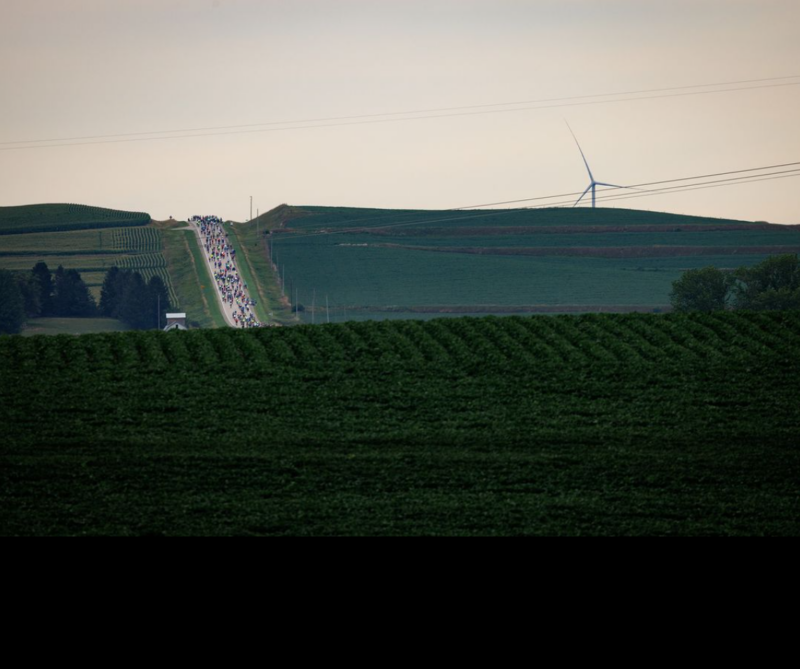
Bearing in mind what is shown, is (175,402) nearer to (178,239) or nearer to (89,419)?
(89,419)

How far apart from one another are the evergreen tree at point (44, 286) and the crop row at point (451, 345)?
3606 inches

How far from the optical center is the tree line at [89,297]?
12162cm

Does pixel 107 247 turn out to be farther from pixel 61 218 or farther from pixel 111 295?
pixel 111 295

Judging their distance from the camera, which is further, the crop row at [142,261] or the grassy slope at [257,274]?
the crop row at [142,261]

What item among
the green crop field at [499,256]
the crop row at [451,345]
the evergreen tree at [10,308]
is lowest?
the crop row at [451,345]

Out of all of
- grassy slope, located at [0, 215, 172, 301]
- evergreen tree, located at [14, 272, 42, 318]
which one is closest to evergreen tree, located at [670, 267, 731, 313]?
grassy slope, located at [0, 215, 172, 301]

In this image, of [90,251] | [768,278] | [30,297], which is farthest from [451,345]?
[90,251]

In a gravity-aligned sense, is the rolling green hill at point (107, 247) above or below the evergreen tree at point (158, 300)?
above

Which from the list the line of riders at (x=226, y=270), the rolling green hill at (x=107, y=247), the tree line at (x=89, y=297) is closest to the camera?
the line of riders at (x=226, y=270)

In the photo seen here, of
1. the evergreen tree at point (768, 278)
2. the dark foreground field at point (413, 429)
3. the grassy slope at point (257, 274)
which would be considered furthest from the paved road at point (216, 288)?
the dark foreground field at point (413, 429)

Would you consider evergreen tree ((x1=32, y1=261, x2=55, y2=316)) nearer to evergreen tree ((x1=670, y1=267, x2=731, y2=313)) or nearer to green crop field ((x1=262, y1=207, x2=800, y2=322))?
green crop field ((x1=262, y1=207, x2=800, y2=322))

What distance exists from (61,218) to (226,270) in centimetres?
4590

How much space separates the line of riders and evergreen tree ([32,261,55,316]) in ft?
73.9

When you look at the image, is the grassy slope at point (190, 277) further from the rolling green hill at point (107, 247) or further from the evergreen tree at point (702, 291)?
the evergreen tree at point (702, 291)
